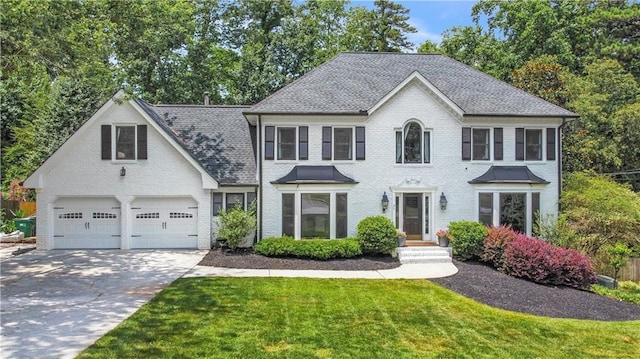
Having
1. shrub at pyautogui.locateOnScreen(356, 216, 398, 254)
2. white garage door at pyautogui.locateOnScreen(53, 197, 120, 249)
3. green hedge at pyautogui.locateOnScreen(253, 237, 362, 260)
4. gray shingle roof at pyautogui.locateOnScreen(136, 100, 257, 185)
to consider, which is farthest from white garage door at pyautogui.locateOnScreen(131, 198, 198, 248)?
shrub at pyautogui.locateOnScreen(356, 216, 398, 254)

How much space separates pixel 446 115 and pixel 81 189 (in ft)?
50.7

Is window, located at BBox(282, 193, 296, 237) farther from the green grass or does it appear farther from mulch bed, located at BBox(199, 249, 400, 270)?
the green grass

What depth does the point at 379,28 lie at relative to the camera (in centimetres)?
3812

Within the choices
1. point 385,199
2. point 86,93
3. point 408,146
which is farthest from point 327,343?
point 86,93

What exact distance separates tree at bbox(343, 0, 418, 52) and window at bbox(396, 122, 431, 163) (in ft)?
66.6

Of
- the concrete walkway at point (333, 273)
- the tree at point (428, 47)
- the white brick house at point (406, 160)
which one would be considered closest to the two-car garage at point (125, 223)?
the white brick house at point (406, 160)

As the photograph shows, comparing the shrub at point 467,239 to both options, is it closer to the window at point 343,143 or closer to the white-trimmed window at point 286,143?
the window at point 343,143

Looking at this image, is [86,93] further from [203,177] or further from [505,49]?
[505,49]

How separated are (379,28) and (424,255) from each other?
27.4m

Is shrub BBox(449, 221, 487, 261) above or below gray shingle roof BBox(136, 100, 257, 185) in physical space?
below

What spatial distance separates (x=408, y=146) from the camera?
18.2m

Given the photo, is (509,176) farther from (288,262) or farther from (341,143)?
(288,262)

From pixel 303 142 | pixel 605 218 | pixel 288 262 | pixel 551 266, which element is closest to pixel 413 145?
pixel 303 142

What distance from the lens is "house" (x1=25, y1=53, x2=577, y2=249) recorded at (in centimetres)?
1727
